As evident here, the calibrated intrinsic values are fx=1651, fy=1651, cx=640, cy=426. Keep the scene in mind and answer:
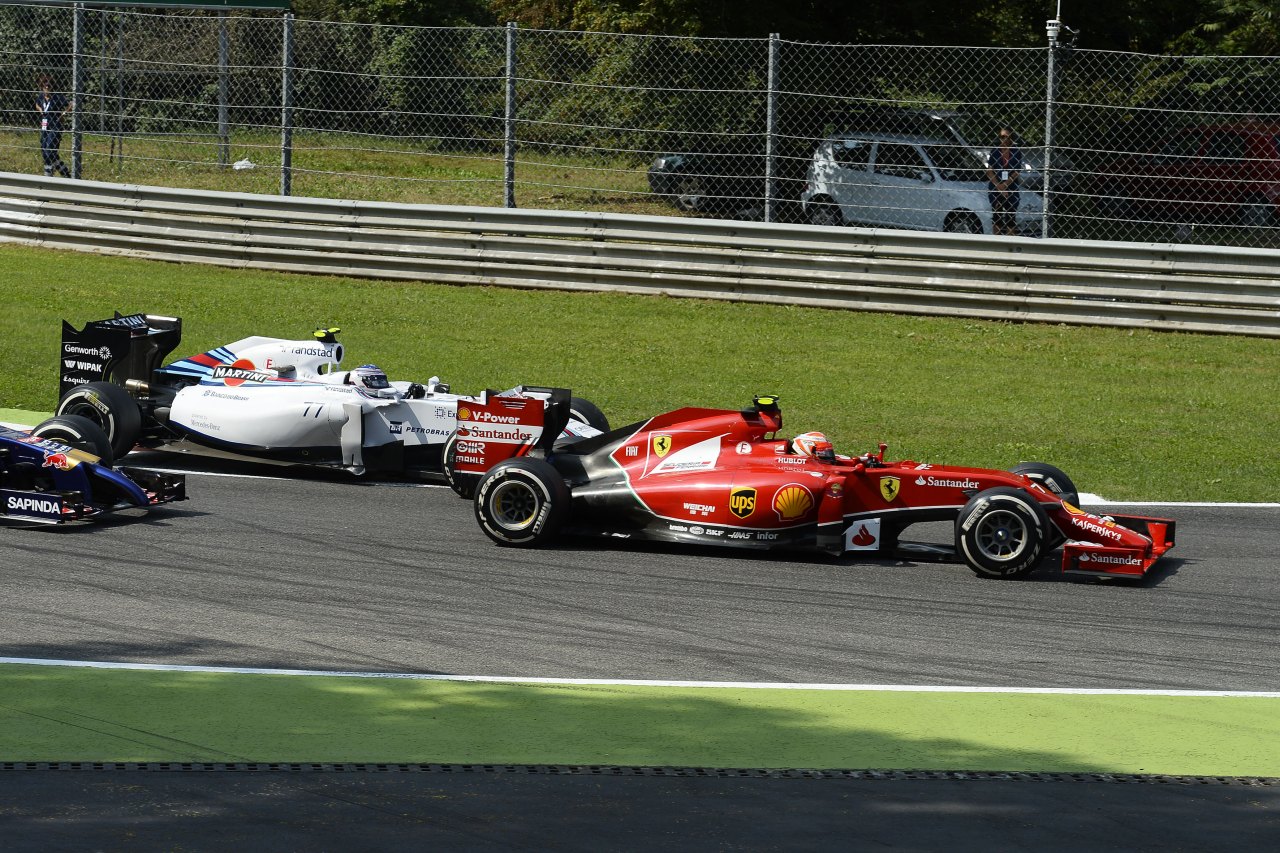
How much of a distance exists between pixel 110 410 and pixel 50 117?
360 inches

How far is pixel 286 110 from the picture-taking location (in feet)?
56.0

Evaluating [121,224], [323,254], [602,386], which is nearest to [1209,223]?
[602,386]

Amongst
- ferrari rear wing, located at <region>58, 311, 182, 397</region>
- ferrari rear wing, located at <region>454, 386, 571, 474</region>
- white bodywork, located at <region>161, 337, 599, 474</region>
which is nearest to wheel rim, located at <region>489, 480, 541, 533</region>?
ferrari rear wing, located at <region>454, 386, 571, 474</region>

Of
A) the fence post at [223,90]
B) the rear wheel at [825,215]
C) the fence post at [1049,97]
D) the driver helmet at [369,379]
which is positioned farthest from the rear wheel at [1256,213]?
the fence post at [223,90]

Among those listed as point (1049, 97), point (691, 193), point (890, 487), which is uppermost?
point (1049, 97)

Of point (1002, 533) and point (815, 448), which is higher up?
point (815, 448)

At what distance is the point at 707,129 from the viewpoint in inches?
621

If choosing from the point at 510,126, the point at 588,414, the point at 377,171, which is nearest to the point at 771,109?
the point at 510,126

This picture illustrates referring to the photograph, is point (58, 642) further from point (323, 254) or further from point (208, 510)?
point (323, 254)

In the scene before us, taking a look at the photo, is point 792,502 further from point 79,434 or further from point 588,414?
point 79,434

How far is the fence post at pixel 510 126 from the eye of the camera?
16.2 meters

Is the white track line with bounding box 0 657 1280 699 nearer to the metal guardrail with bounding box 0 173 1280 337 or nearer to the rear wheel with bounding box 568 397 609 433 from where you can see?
the rear wheel with bounding box 568 397 609 433

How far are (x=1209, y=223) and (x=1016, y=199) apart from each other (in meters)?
1.74

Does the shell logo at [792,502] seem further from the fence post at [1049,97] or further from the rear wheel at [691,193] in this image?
the rear wheel at [691,193]
